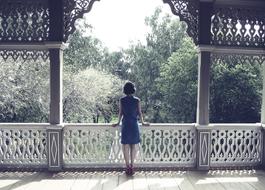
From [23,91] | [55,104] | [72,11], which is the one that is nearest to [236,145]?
[55,104]

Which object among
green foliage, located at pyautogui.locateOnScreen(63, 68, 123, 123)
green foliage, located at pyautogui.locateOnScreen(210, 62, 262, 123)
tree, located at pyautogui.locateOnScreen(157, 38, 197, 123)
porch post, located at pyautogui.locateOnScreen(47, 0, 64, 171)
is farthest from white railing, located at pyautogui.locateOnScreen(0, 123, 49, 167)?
tree, located at pyautogui.locateOnScreen(157, 38, 197, 123)

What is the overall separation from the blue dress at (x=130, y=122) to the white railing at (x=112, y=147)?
1.59ft

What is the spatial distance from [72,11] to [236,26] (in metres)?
2.64

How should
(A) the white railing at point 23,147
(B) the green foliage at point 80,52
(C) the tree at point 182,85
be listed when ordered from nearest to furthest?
1. (A) the white railing at point 23,147
2. (C) the tree at point 182,85
3. (B) the green foliage at point 80,52

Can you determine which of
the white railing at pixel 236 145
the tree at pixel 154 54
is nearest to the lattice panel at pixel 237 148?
the white railing at pixel 236 145

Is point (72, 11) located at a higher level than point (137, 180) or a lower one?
higher

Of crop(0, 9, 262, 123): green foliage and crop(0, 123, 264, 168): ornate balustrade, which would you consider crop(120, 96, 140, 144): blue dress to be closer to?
crop(0, 123, 264, 168): ornate balustrade

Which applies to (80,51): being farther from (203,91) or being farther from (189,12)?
(203,91)

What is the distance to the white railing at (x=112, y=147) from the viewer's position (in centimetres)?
579

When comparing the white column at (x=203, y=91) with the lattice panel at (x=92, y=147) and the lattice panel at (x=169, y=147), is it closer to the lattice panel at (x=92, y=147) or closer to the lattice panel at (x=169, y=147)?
the lattice panel at (x=169, y=147)

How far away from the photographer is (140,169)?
18.9 feet

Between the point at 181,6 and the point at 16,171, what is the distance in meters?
3.70

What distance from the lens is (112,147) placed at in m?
5.79

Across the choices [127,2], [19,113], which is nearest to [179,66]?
[19,113]
